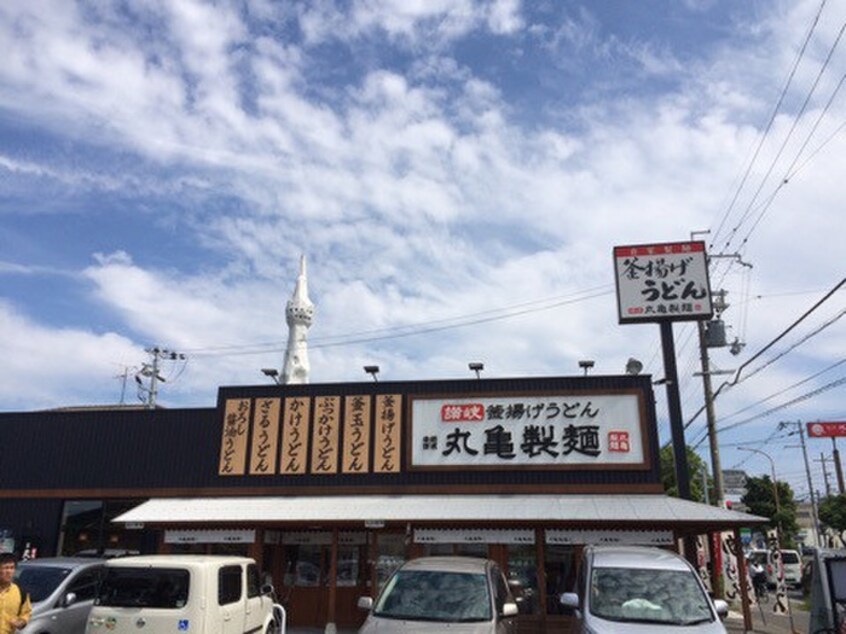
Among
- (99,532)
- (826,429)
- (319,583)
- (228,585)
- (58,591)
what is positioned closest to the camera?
(228,585)

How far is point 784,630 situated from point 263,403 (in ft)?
50.1

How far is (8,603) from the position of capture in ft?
24.8

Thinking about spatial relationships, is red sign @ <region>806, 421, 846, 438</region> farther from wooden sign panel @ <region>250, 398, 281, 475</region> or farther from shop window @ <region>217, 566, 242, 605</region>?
shop window @ <region>217, 566, 242, 605</region>

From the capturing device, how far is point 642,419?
18359 mm

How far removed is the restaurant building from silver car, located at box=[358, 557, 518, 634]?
21.9 feet

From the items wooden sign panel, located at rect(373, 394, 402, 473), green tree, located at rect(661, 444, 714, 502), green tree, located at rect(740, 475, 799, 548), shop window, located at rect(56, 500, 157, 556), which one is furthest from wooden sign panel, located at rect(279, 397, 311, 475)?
green tree, located at rect(740, 475, 799, 548)

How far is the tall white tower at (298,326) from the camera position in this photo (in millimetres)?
51625

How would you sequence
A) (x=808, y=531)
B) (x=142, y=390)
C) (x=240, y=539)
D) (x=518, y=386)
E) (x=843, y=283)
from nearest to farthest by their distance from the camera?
(x=843, y=283) → (x=240, y=539) → (x=518, y=386) → (x=142, y=390) → (x=808, y=531)

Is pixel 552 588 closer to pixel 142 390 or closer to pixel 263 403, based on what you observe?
pixel 263 403

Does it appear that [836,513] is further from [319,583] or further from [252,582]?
[252,582]

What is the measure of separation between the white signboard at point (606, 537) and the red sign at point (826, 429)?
16.5 metres

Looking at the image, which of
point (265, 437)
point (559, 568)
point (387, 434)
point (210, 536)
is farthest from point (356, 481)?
point (559, 568)

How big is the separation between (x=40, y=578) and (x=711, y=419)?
21.4 meters

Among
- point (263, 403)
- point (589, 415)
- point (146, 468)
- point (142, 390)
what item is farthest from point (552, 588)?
point (142, 390)
